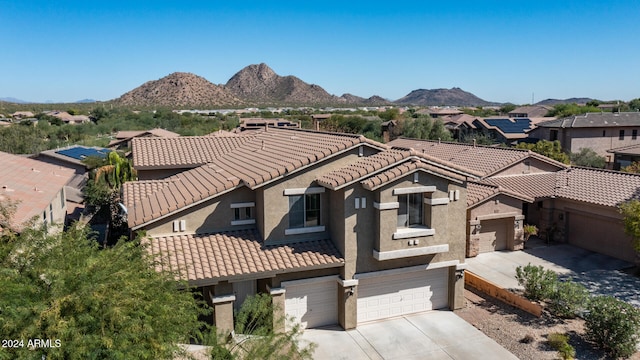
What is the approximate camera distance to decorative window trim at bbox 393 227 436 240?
16625 mm

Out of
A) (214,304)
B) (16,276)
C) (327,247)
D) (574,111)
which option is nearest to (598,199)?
(327,247)

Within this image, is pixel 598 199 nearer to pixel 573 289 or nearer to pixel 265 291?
pixel 573 289

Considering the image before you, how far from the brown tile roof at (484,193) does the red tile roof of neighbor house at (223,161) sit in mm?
8183

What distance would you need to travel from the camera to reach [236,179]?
59.4 ft

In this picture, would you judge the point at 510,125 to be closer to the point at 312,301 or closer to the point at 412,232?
the point at 412,232

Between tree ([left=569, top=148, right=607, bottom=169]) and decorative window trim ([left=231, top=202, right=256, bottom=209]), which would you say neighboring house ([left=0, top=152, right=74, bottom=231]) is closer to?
decorative window trim ([left=231, top=202, right=256, bottom=209])

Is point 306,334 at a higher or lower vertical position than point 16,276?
lower

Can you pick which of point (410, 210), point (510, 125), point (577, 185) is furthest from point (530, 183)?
point (510, 125)

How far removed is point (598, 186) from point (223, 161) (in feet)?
65.1

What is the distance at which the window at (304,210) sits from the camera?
17297mm

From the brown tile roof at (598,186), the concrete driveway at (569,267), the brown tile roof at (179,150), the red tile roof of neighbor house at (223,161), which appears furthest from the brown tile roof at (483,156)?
the brown tile roof at (179,150)

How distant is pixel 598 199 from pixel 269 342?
70.2 feet

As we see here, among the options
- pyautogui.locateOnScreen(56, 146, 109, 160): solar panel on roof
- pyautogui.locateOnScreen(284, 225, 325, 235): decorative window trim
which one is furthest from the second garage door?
pyautogui.locateOnScreen(56, 146, 109, 160): solar panel on roof

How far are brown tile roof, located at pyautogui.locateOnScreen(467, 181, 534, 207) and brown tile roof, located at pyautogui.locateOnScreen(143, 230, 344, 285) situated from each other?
9945mm
